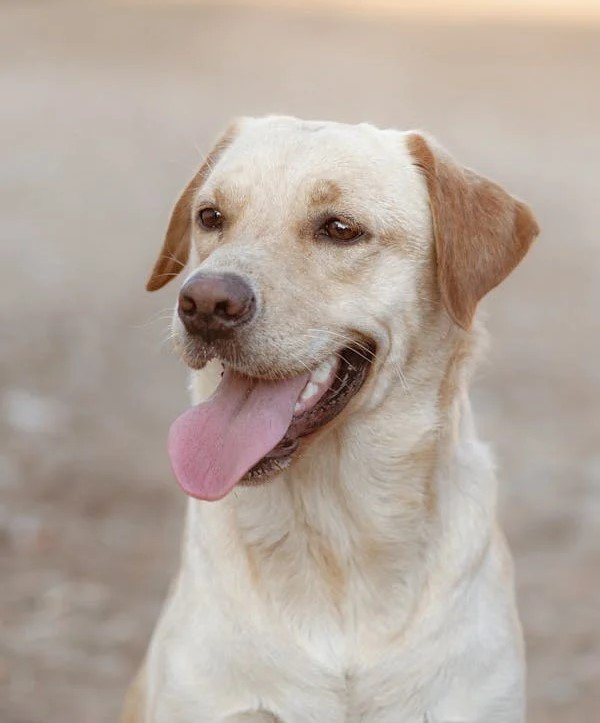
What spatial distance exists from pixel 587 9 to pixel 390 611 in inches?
940

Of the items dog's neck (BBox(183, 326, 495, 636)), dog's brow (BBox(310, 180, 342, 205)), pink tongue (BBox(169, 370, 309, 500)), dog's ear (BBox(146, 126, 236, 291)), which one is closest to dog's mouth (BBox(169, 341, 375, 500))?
pink tongue (BBox(169, 370, 309, 500))

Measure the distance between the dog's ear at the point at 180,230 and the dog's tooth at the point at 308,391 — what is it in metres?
0.77

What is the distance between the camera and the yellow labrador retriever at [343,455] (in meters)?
3.67

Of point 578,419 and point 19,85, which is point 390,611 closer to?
point 578,419

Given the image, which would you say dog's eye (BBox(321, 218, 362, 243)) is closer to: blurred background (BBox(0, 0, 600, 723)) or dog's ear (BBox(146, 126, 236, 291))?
dog's ear (BBox(146, 126, 236, 291))

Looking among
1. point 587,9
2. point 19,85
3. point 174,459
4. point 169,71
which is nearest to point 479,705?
point 174,459

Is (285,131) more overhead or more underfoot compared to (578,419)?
more overhead

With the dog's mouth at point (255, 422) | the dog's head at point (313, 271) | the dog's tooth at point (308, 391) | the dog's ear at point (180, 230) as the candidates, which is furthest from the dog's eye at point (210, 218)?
the dog's tooth at point (308, 391)

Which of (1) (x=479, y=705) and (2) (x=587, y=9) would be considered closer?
(1) (x=479, y=705)

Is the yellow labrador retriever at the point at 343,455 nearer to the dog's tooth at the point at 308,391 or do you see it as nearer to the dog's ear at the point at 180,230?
the dog's tooth at the point at 308,391

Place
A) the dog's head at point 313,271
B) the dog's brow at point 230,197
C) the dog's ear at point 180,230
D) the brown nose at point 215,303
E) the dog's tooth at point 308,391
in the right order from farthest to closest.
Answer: the dog's ear at point 180,230 < the dog's brow at point 230,197 < the dog's tooth at point 308,391 < the dog's head at point 313,271 < the brown nose at point 215,303

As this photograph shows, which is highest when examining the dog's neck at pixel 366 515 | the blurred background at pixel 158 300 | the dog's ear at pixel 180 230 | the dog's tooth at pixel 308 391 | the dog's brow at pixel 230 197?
the dog's brow at pixel 230 197

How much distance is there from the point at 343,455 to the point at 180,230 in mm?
841

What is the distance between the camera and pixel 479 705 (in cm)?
381
